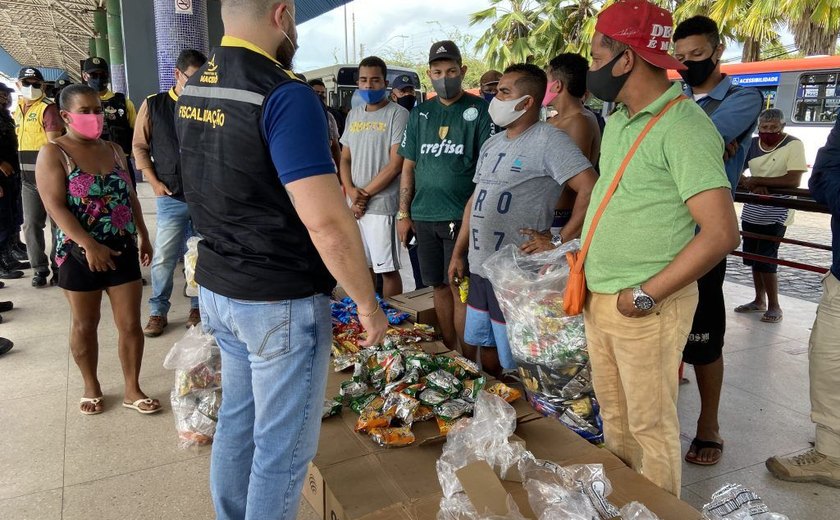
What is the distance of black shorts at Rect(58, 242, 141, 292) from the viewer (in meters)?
2.84

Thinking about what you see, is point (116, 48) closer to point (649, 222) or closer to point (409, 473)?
point (409, 473)

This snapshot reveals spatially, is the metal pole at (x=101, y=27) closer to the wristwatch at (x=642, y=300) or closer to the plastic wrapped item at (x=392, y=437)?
the plastic wrapped item at (x=392, y=437)

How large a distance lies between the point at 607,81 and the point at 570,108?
1440 millimetres

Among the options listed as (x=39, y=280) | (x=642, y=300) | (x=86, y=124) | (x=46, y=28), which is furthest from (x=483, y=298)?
(x=46, y=28)

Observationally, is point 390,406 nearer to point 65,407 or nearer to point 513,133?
point 513,133

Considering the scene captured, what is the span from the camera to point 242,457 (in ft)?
6.04

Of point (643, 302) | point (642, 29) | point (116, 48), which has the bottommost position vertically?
point (643, 302)

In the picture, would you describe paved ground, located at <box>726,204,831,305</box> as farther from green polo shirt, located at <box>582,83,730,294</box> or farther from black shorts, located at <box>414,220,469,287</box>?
green polo shirt, located at <box>582,83,730,294</box>

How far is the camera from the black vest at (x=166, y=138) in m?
4.26

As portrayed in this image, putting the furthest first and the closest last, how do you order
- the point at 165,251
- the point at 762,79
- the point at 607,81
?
the point at 762,79 < the point at 165,251 < the point at 607,81

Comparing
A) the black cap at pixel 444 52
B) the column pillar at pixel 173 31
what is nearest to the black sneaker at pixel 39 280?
the column pillar at pixel 173 31

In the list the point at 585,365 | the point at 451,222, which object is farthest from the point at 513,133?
the point at 585,365

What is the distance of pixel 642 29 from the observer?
5.75 ft

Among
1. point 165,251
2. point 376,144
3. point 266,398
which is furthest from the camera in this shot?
point 165,251
